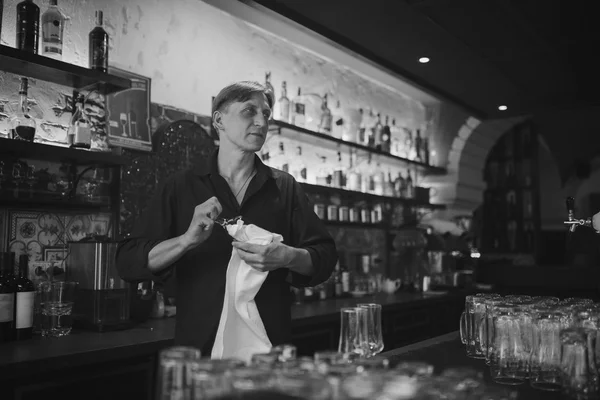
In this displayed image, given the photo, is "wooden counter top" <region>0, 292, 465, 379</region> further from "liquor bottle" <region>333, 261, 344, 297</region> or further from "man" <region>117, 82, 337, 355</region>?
"liquor bottle" <region>333, 261, 344, 297</region>

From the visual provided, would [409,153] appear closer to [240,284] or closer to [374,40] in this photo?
[374,40]

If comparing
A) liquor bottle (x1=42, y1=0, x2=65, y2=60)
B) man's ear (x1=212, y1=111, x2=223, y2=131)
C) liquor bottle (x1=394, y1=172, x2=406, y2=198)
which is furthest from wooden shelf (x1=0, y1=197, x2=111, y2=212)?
liquor bottle (x1=394, y1=172, x2=406, y2=198)

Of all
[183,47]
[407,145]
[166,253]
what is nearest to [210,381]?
[166,253]

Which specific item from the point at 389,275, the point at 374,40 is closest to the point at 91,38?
the point at 374,40

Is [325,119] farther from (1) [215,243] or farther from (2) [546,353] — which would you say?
(2) [546,353]

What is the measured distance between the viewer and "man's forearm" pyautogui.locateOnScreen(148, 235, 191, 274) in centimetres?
172

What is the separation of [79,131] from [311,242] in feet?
5.01

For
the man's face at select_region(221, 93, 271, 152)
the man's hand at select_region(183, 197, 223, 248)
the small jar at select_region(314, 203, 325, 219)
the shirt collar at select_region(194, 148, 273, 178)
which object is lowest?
the man's hand at select_region(183, 197, 223, 248)

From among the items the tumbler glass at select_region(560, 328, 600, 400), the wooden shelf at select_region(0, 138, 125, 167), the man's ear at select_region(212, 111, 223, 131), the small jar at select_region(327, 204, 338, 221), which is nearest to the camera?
the tumbler glass at select_region(560, 328, 600, 400)

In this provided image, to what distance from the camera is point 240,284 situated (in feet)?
5.87

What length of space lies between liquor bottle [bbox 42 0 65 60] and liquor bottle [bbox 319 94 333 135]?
251 cm

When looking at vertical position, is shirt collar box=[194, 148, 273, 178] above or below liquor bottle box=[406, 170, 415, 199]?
below

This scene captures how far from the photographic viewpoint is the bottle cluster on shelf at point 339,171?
456 centimetres

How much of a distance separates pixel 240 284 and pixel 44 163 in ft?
5.24
